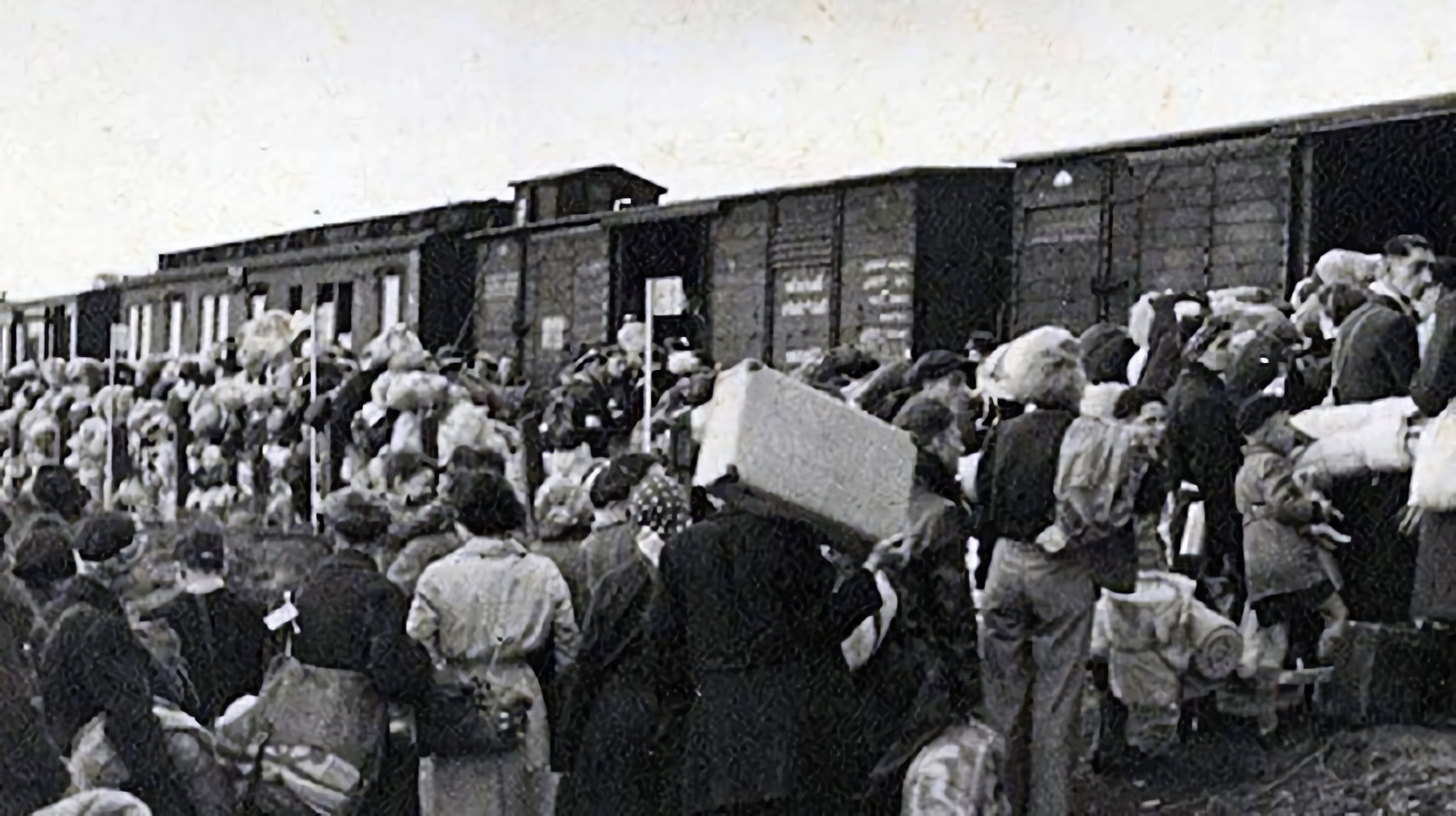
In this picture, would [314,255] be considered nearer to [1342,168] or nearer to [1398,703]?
[1398,703]

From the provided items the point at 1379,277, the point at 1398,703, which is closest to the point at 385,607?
the point at 1398,703

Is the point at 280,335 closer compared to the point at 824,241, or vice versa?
the point at 280,335

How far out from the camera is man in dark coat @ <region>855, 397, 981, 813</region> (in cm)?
275

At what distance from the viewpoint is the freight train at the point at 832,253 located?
6328 mm

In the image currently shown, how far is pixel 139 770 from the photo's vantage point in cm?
264

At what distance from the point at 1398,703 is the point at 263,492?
5.55 m

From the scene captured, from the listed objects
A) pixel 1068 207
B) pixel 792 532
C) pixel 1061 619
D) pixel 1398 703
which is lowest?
pixel 1398 703

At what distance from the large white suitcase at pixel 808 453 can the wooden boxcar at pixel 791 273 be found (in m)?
4.31

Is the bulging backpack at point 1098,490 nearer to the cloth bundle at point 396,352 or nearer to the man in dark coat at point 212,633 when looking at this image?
the man in dark coat at point 212,633

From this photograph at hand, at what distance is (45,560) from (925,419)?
1.97 meters

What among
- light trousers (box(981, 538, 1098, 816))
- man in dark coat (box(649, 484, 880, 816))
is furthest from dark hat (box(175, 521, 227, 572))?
light trousers (box(981, 538, 1098, 816))

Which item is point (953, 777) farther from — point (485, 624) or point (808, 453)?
point (485, 624)

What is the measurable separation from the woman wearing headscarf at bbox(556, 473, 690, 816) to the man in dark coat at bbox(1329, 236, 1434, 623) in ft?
8.23

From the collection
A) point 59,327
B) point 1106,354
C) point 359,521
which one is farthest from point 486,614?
point 59,327
